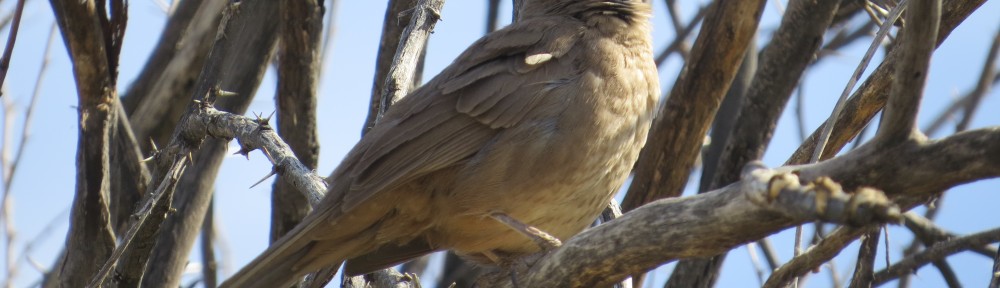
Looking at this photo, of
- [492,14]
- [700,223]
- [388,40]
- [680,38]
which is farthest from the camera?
[492,14]

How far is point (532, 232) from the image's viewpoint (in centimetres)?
427

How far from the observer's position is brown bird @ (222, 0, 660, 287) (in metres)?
4.36

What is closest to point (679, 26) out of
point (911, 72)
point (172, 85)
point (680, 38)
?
point (680, 38)

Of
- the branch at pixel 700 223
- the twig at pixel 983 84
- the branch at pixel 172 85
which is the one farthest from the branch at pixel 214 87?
the twig at pixel 983 84

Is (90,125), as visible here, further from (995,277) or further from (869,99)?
(995,277)

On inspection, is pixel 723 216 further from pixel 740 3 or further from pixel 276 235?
pixel 276 235

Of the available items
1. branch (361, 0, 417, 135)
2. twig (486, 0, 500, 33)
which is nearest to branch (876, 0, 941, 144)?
branch (361, 0, 417, 135)

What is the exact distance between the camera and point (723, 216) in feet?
9.22

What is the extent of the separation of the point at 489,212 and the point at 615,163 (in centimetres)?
53

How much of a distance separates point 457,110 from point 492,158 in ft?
0.84

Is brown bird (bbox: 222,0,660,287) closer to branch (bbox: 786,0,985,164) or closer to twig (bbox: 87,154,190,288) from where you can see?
twig (bbox: 87,154,190,288)

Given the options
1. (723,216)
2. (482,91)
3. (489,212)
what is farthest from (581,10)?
(723,216)

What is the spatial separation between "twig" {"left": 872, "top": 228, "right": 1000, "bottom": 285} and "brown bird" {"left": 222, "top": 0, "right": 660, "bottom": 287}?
3.89 ft

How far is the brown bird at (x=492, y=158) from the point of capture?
4.36m
